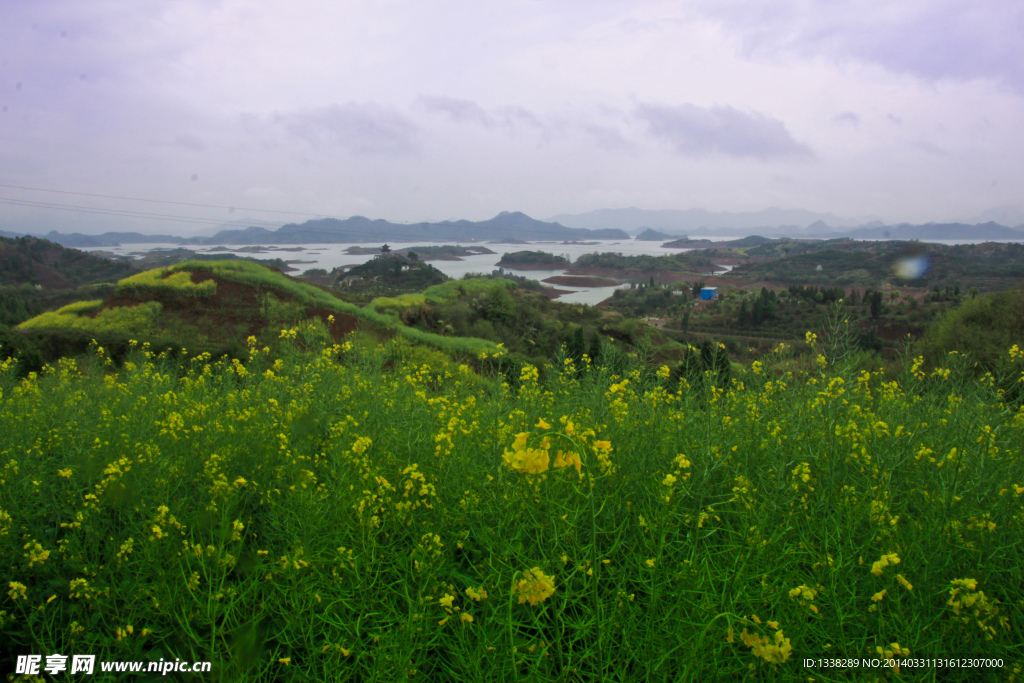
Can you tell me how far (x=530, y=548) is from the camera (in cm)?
190

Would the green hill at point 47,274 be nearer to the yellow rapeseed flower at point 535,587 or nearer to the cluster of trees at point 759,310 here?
the yellow rapeseed flower at point 535,587

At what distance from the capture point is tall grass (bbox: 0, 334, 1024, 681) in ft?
5.38

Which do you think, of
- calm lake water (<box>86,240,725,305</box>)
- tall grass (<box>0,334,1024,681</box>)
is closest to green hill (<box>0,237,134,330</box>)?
calm lake water (<box>86,240,725,305</box>)

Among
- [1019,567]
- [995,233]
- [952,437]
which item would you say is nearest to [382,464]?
[1019,567]

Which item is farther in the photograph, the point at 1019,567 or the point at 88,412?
the point at 88,412

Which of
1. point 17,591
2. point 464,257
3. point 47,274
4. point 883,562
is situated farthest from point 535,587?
point 47,274

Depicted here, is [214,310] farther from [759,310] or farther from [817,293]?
[817,293]

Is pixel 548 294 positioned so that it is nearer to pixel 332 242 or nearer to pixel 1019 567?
pixel 332 242

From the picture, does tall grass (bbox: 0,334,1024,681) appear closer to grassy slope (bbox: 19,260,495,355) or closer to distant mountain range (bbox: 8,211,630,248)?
grassy slope (bbox: 19,260,495,355)

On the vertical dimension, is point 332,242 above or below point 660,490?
above

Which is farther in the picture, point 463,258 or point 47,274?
point 463,258

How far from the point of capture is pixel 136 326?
1614cm

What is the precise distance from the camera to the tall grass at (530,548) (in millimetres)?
1641

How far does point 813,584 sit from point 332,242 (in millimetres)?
42482
